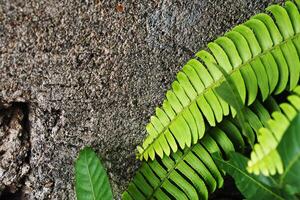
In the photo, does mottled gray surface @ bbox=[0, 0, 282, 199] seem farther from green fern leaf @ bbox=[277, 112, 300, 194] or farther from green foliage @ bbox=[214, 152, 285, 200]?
green fern leaf @ bbox=[277, 112, 300, 194]

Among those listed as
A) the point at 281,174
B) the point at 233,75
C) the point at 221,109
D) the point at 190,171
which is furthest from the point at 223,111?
the point at 281,174

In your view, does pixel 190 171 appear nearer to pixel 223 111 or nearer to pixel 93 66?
pixel 223 111

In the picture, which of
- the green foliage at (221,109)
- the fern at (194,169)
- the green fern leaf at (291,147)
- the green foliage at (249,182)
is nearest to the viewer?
the green fern leaf at (291,147)

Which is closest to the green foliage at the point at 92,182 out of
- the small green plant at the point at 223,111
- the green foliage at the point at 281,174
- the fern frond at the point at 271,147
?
the small green plant at the point at 223,111

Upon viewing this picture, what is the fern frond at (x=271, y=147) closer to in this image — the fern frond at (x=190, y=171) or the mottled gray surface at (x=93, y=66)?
the fern frond at (x=190, y=171)

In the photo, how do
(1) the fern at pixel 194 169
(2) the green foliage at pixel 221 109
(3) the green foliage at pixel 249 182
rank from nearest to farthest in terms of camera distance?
(3) the green foliage at pixel 249 182 → (2) the green foliage at pixel 221 109 → (1) the fern at pixel 194 169

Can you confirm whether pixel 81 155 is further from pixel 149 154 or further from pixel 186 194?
pixel 186 194

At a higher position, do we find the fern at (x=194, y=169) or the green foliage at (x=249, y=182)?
the fern at (x=194, y=169)
